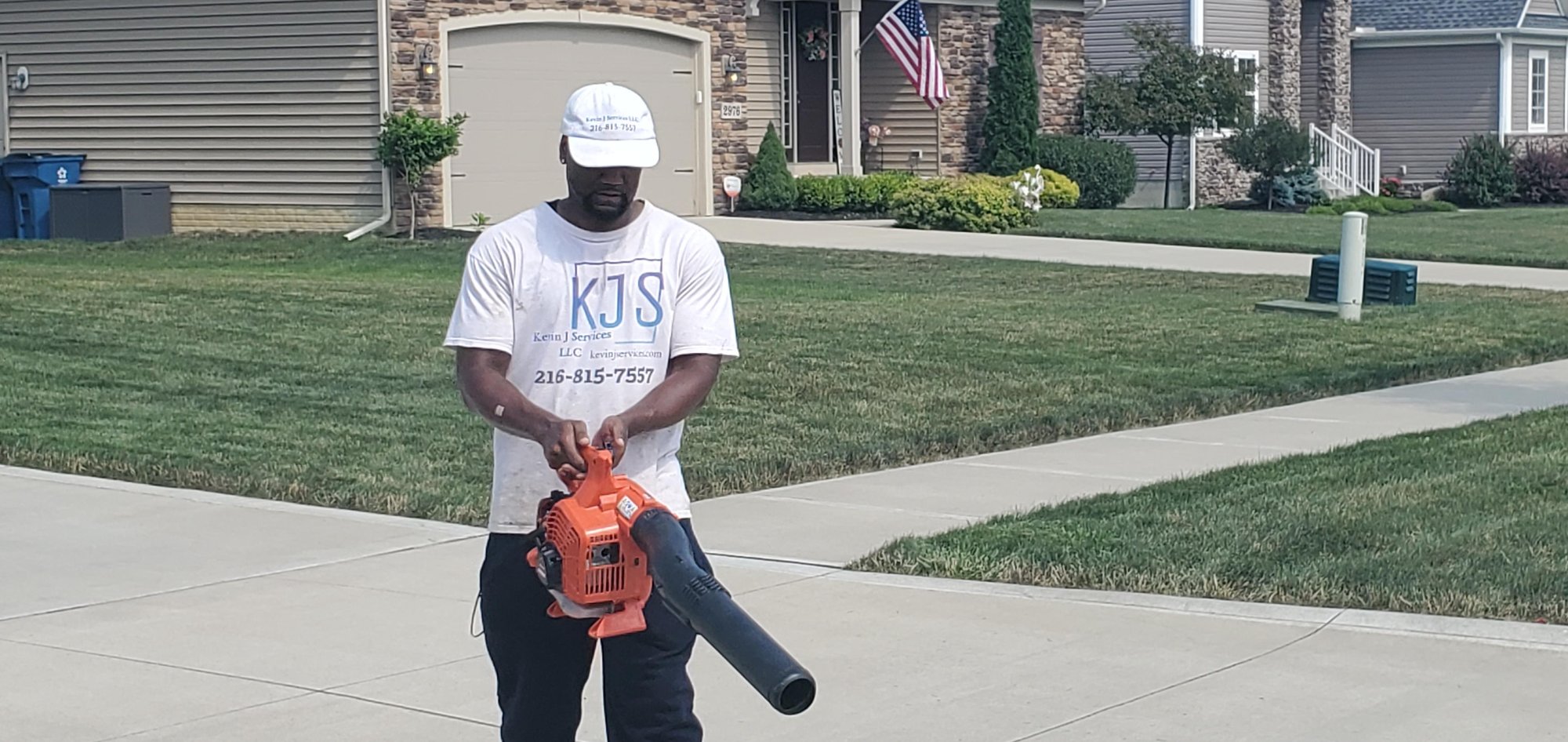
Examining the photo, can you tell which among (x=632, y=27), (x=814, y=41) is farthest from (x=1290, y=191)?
(x=632, y=27)

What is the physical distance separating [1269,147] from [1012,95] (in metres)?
5.50

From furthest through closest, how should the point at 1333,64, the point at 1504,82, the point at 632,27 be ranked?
the point at 1504,82 < the point at 1333,64 < the point at 632,27

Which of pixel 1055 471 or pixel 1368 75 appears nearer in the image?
pixel 1055 471

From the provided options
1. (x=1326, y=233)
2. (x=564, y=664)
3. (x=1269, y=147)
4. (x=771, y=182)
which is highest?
(x=1269, y=147)

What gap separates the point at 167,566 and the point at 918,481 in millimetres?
3424

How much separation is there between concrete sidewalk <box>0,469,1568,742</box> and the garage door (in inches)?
638

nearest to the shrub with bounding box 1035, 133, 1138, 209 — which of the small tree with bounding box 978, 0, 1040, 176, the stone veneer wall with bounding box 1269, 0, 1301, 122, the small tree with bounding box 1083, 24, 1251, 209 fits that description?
the small tree with bounding box 1083, 24, 1251, 209

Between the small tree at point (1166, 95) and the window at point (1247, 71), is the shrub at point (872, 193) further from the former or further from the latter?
the window at point (1247, 71)

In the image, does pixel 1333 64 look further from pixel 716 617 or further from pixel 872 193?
pixel 716 617

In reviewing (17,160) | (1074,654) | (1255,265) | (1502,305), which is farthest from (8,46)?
(1074,654)

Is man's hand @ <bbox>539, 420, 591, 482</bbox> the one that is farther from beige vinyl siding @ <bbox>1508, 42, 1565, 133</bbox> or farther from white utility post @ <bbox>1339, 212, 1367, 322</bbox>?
beige vinyl siding @ <bbox>1508, 42, 1565, 133</bbox>

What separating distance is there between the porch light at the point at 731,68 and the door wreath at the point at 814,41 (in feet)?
9.44

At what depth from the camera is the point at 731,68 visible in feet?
86.5

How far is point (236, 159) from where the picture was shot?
2367 cm
